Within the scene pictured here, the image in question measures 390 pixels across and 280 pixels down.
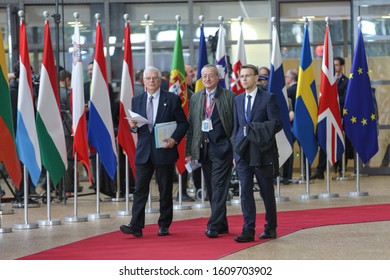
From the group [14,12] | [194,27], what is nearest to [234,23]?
[194,27]

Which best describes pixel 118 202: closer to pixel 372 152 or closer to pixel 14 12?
pixel 372 152

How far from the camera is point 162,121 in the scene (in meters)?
12.2

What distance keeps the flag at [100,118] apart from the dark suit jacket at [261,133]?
332cm

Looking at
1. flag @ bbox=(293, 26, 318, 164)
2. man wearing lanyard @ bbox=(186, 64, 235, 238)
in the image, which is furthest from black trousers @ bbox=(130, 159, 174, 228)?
flag @ bbox=(293, 26, 318, 164)

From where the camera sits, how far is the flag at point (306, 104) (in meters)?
16.4

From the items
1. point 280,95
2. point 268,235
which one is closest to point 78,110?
point 280,95

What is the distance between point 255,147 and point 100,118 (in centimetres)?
363

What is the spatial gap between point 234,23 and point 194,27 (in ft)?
2.68

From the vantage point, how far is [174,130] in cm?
1219

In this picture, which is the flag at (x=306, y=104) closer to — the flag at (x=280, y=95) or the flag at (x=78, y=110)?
the flag at (x=280, y=95)

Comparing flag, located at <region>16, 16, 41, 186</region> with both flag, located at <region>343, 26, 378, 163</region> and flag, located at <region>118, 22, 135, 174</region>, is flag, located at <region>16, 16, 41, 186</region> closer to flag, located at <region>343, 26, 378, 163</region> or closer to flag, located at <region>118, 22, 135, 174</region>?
A: flag, located at <region>118, 22, 135, 174</region>

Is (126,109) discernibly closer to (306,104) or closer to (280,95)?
(280,95)
